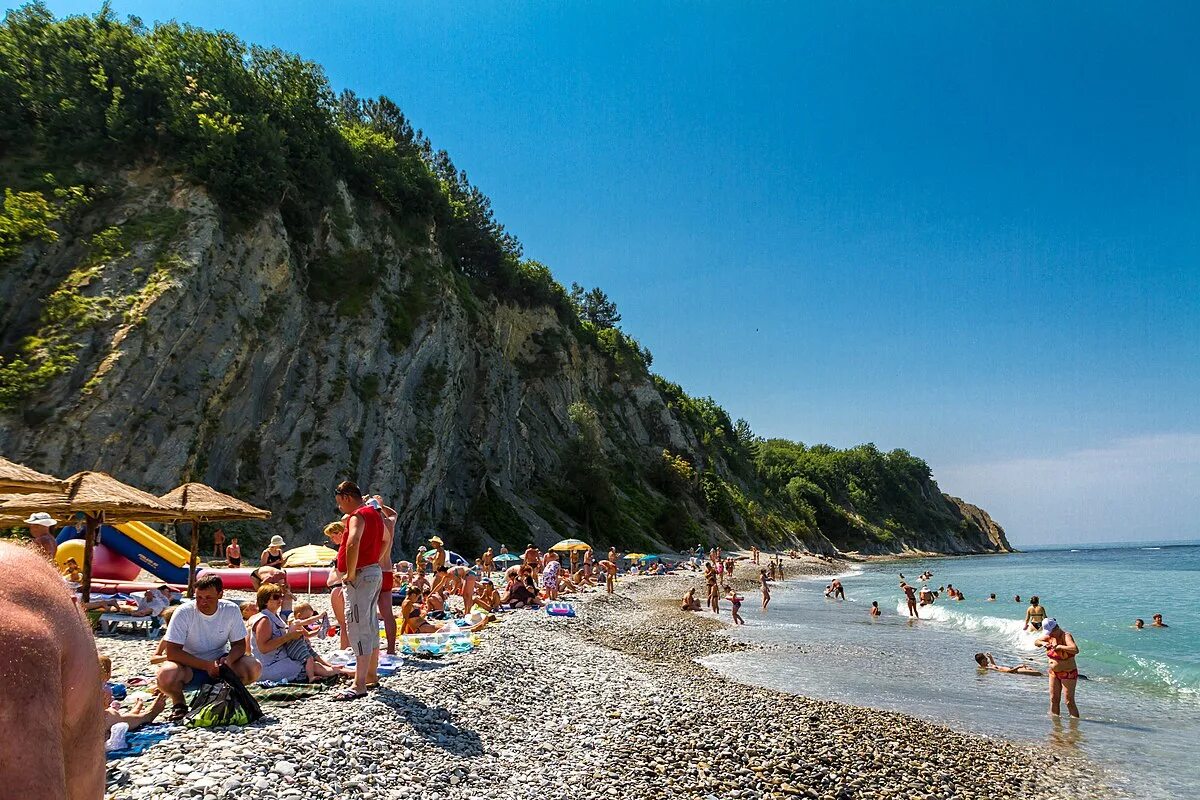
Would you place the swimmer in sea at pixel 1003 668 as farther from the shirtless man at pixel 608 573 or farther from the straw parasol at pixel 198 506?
the straw parasol at pixel 198 506

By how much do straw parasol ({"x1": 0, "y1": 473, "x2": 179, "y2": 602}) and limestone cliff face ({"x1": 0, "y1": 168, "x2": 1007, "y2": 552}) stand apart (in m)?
10.2

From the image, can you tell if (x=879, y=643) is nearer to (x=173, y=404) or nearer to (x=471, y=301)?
(x=173, y=404)

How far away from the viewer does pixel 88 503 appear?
10984mm

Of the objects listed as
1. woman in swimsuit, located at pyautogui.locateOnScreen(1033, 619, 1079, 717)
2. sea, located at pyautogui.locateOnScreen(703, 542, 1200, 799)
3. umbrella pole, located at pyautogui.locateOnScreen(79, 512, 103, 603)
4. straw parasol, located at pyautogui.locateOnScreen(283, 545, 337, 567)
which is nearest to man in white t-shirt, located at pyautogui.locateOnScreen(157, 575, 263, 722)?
umbrella pole, located at pyautogui.locateOnScreen(79, 512, 103, 603)

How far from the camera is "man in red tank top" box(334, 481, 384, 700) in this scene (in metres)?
7.47

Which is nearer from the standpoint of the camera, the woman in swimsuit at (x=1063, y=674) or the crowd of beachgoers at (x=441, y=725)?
the crowd of beachgoers at (x=441, y=725)

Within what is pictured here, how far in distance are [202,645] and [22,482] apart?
609 cm

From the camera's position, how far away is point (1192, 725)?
35.6 feet

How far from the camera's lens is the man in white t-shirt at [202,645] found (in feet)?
21.7

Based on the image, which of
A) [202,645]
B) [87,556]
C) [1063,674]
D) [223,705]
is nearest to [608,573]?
[1063,674]

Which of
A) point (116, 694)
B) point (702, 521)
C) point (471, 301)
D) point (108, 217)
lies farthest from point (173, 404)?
point (702, 521)

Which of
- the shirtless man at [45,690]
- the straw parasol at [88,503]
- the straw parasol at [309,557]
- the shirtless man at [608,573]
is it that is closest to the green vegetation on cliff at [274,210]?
the shirtless man at [608,573]

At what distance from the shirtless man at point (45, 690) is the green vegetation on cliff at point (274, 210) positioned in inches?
954

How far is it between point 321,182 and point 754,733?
33285 millimetres
